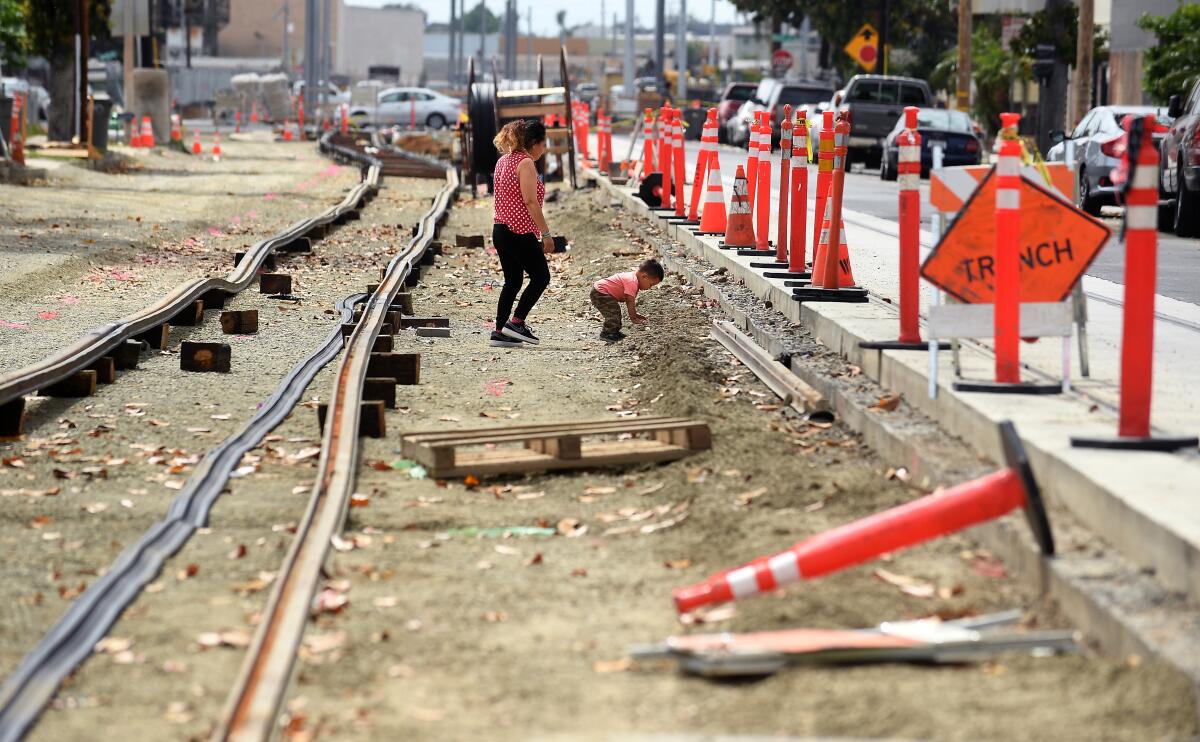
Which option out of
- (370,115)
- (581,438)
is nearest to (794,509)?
(581,438)

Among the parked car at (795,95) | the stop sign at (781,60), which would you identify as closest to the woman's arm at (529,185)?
the parked car at (795,95)

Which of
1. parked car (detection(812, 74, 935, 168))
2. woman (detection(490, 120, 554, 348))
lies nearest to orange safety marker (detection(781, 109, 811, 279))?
woman (detection(490, 120, 554, 348))

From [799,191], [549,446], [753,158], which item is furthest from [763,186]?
[549,446]

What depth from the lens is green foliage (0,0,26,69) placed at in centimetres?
3794

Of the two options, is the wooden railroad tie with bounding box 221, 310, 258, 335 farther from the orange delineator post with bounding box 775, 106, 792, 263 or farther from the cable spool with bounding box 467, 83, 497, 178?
the cable spool with bounding box 467, 83, 497, 178

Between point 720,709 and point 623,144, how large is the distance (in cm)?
5009

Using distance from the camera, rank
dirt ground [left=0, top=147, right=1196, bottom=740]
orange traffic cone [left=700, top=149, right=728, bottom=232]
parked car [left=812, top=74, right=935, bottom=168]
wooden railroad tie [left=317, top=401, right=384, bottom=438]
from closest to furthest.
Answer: dirt ground [left=0, top=147, right=1196, bottom=740] < wooden railroad tie [left=317, top=401, right=384, bottom=438] < orange traffic cone [left=700, top=149, right=728, bottom=232] < parked car [left=812, top=74, right=935, bottom=168]

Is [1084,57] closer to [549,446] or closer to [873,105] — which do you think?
[873,105]

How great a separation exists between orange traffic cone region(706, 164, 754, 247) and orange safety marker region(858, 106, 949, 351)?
6.35m

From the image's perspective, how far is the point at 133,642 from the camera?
589 centimetres

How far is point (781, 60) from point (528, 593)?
6859 centimetres

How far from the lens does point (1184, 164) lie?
68.4ft

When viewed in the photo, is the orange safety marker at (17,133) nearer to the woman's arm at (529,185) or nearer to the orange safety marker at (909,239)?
the woman's arm at (529,185)

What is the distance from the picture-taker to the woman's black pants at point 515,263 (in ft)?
44.6
